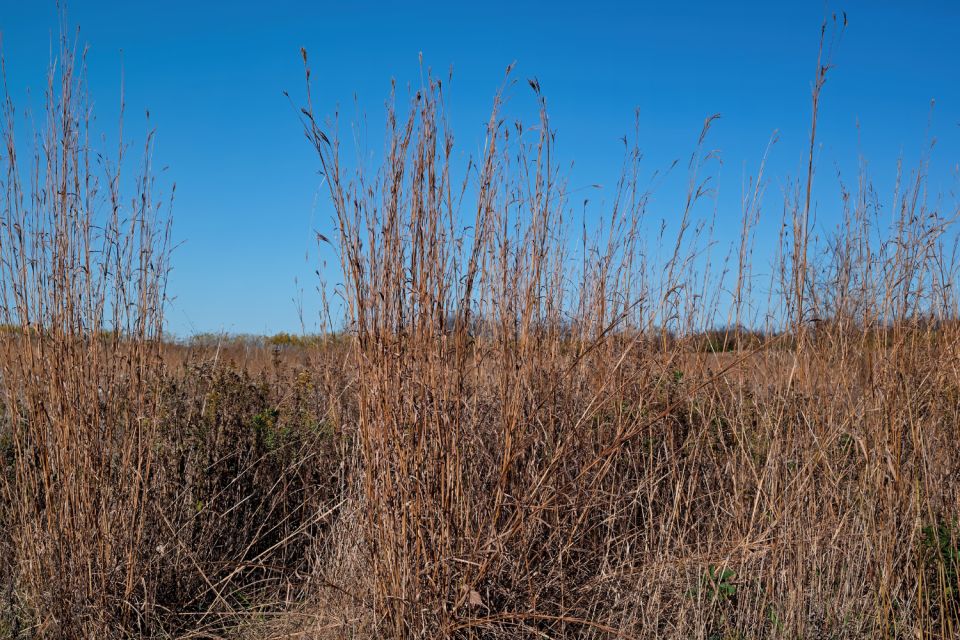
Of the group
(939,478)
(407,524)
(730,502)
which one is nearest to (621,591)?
(730,502)

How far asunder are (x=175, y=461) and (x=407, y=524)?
1.42 meters

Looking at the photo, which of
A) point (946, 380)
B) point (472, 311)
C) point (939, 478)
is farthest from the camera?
point (946, 380)

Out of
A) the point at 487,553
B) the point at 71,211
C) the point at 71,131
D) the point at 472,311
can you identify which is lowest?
the point at 487,553

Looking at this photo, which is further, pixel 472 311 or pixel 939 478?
pixel 939 478

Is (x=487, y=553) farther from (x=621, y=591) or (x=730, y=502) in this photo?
(x=730, y=502)

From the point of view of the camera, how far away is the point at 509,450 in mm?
2146

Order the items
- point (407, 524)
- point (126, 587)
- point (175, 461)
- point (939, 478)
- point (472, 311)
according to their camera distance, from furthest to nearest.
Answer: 1. point (175, 461)
2. point (939, 478)
3. point (126, 587)
4. point (472, 311)
5. point (407, 524)

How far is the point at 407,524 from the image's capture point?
2.06m

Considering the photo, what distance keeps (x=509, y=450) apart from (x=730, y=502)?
3.75ft

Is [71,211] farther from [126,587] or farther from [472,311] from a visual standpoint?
[472,311]

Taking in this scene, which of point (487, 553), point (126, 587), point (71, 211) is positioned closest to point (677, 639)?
point (487, 553)

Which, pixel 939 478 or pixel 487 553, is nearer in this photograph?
pixel 487 553

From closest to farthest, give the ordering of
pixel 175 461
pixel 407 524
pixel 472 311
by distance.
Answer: pixel 407 524
pixel 472 311
pixel 175 461

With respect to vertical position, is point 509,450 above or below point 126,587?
above
